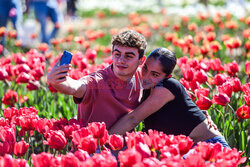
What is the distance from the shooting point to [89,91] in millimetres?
2479

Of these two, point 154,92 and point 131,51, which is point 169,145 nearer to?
point 154,92

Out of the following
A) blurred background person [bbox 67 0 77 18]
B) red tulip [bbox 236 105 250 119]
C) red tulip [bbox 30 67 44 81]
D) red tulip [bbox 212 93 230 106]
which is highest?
blurred background person [bbox 67 0 77 18]

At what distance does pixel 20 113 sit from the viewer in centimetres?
257

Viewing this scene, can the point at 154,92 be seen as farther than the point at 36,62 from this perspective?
No

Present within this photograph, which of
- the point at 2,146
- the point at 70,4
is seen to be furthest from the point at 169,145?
the point at 70,4

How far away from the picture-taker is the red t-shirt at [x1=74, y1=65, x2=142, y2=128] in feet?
8.35

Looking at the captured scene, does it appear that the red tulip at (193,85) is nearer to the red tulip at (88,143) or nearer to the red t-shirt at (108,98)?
the red t-shirt at (108,98)

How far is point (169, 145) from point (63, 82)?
68 cm

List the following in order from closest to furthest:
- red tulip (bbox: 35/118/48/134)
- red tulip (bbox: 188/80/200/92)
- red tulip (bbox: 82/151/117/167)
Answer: red tulip (bbox: 82/151/117/167)
red tulip (bbox: 35/118/48/134)
red tulip (bbox: 188/80/200/92)

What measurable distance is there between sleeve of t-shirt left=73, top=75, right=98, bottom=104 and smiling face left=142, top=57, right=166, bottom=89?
1.14ft

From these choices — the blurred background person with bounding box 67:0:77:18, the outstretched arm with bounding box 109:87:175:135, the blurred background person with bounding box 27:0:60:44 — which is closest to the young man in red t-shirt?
the outstretched arm with bounding box 109:87:175:135

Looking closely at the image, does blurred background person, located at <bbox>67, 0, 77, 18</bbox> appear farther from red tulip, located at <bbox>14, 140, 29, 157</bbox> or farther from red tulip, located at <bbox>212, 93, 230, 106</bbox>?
red tulip, located at <bbox>14, 140, 29, 157</bbox>

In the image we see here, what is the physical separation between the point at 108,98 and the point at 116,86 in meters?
0.11

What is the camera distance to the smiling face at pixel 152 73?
2582 millimetres
